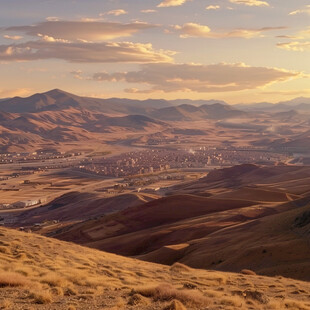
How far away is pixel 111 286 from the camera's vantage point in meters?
Answer: 20.8

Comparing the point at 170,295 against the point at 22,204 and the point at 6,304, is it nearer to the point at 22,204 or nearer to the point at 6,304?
the point at 6,304

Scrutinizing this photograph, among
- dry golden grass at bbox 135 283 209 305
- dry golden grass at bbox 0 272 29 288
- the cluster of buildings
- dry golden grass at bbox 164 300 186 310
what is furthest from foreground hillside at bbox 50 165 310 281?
the cluster of buildings

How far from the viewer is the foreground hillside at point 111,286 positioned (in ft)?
55.3

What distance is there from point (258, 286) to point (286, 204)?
164 ft

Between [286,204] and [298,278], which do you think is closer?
[298,278]

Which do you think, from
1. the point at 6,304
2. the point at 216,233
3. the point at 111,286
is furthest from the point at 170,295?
the point at 216,233

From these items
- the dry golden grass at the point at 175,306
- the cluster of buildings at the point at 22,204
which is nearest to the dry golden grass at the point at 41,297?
the dry golden grass at the point at 175,306

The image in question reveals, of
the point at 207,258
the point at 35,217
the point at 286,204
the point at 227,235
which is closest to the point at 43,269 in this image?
the point at 207,258

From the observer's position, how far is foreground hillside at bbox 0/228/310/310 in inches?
664

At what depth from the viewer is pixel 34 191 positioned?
534ft

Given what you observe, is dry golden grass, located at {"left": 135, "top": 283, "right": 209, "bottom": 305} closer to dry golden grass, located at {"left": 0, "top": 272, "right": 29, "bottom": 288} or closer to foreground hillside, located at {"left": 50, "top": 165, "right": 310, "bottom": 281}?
dry golden grass, located at {"left": 0, "top": 272, "right": 29, "bottom": 288}

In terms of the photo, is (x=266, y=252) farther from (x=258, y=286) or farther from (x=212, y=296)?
(x=212, y=296)

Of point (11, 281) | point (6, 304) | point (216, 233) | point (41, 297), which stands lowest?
point (216, 233)

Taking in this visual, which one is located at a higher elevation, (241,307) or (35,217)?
(241,307)
